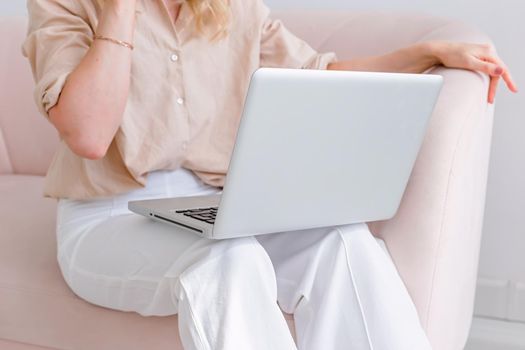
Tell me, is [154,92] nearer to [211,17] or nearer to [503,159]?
[211,17]

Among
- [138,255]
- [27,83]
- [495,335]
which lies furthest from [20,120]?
[495,335]

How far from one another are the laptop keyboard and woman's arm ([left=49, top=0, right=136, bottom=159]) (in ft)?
0.53

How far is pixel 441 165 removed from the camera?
4.50 feet

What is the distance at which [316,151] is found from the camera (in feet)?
3.62

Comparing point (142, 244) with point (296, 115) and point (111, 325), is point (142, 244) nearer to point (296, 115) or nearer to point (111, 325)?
point (111, 325)

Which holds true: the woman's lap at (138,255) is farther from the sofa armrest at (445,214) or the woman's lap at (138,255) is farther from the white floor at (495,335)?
the white floor at (495,335)

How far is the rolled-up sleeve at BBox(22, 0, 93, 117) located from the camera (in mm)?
1317

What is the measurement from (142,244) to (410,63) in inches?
24.0

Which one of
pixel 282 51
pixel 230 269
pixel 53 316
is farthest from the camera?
pixel 282 51

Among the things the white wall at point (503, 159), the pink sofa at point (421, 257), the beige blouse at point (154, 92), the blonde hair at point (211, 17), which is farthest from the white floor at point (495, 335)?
the blonde hair at point (211, 17)

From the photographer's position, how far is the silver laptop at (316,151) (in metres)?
1.04

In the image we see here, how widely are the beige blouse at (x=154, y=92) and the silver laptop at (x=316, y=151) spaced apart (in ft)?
0.59

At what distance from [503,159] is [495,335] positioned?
407 mm

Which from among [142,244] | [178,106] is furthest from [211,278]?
[178,106]
